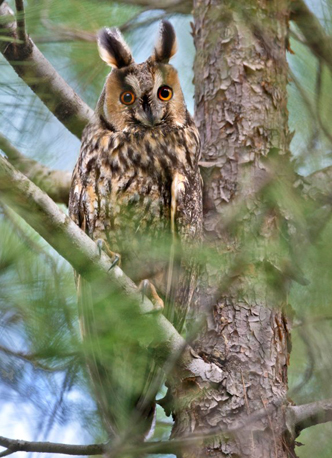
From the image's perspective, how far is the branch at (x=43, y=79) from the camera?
153cm

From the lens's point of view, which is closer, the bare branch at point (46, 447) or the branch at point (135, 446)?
the branch at point (135, 446)

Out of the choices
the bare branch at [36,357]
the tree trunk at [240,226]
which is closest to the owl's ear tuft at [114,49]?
the tree trunk at [240,226]

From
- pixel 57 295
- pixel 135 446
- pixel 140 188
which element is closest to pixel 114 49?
pixel 140 188

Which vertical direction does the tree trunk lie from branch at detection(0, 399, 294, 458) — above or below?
above

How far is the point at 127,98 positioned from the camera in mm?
2453

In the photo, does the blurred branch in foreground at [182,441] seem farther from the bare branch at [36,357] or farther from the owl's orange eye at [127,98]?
the owl's orange eye at [127,98]

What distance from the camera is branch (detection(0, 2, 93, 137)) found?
5.04 ft

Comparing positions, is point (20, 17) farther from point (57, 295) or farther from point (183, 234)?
point (183, 234)

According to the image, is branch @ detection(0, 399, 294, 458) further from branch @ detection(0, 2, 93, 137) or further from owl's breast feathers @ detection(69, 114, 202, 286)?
branch @ detection(0, 2, 93, 137)

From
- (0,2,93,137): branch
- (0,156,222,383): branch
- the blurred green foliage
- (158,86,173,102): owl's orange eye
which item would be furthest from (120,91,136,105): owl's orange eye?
(0,156,222,383): branch

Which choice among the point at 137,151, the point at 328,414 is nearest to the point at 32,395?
the point at 328,414

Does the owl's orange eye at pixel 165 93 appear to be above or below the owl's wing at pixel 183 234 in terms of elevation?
above

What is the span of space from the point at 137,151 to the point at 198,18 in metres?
0.73

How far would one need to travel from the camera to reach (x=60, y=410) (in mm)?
1506
